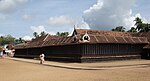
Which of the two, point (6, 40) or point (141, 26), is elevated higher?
point (6, 40)

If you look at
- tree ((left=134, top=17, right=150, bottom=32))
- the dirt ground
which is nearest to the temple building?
the dirt ground

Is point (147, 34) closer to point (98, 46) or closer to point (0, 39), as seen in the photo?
point (98, 46)

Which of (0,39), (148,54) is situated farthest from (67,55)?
(0,39)

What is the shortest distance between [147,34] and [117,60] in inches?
463

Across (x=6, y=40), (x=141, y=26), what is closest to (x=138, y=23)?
(x=141, y=26)

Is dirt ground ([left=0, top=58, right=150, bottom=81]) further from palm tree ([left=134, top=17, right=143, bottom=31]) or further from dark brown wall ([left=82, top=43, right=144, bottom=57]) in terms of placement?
palm tree ([left=134, top=17, right=143, bottom=31])

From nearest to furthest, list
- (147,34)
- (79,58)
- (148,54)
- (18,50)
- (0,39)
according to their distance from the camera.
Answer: (79,58), (148,54), (147,34), (18,50), (0,39)

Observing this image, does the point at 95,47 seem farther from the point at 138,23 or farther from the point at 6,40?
the point at 6,40

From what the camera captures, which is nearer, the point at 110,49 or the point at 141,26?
the point at 110,49

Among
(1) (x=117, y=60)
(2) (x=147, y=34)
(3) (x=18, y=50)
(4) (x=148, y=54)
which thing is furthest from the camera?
(3) (x=18, y=50)

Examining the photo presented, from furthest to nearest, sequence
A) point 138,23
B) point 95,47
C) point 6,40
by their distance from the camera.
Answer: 1. point 6,40
2. point 138,23
3. point 95,47

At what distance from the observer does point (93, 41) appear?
4238 cm

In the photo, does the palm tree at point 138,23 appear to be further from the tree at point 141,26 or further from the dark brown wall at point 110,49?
the dark brown wall at point 110,49

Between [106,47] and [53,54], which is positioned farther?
[53,54]
